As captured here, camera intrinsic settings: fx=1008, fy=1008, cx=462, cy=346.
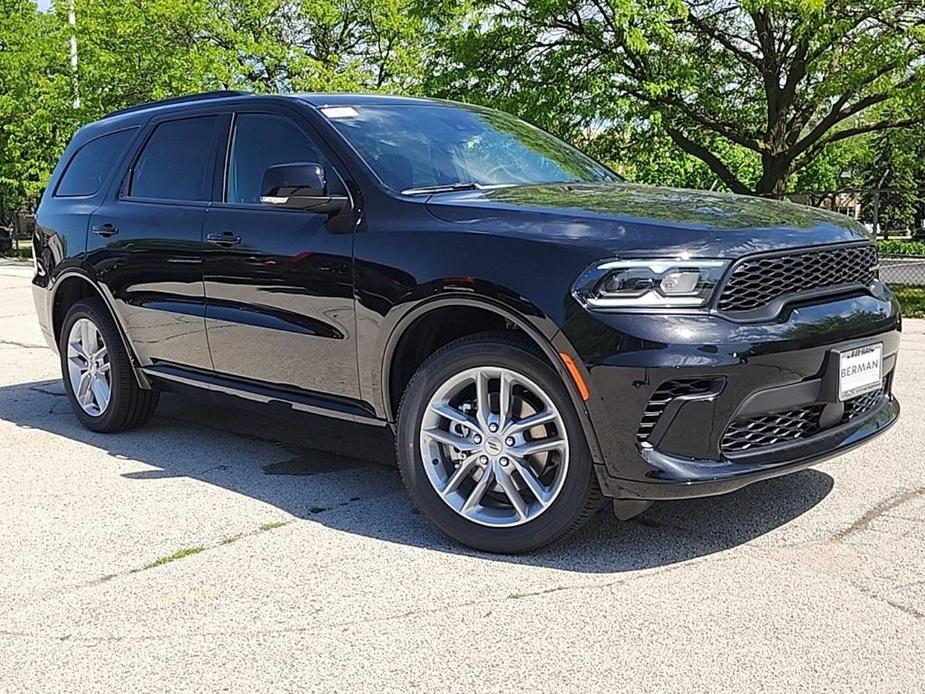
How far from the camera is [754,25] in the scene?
A: 16.0 metres

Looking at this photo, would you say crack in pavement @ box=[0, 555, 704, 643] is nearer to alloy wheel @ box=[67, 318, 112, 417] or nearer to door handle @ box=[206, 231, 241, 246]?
door handle @ box=[206, 231, 241, 246]

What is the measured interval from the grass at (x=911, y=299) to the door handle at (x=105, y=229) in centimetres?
915

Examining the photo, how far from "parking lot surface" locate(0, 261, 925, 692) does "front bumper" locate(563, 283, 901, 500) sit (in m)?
0.39

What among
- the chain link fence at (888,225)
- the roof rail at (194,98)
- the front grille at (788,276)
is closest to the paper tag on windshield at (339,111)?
the roof rail at (194,98)

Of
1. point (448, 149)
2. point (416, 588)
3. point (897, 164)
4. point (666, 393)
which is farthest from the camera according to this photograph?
point (897, 164)

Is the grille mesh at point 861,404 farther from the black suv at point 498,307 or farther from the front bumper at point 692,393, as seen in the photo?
the front bumper at point 692,393

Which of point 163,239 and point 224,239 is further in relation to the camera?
point 163,239

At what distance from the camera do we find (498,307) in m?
3.67

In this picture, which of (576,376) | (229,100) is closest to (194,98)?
(229,100)

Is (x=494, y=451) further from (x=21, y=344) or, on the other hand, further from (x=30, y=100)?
(x=30, y=100)

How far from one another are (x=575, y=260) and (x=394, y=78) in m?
25.3

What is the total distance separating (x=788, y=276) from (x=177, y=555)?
252 centimetres

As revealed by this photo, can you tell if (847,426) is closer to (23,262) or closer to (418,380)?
(418,380)

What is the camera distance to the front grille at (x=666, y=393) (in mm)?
3391
